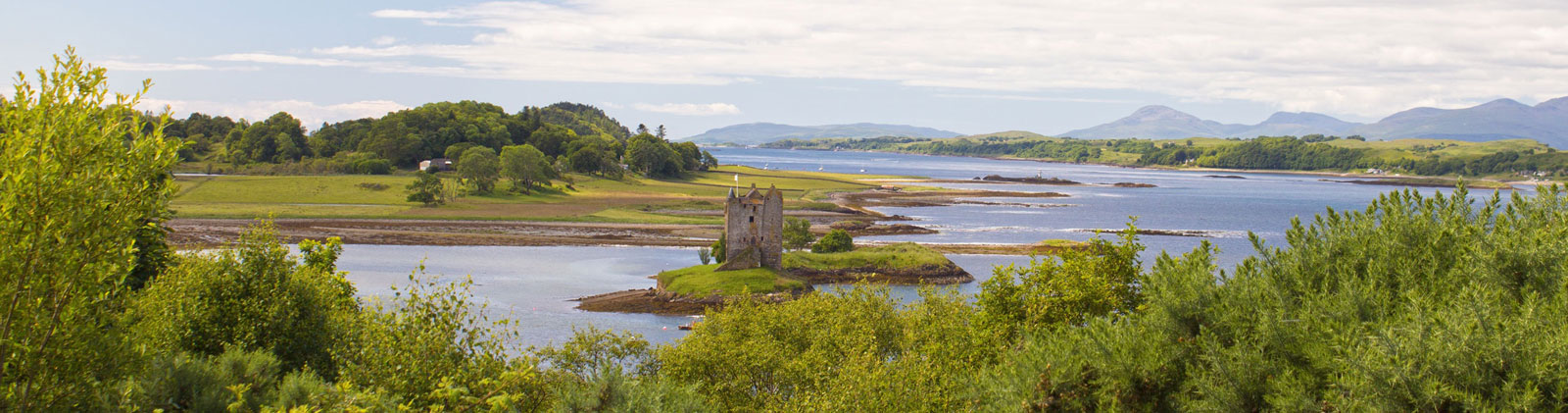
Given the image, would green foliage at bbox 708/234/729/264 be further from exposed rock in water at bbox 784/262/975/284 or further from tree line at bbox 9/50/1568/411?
tree line at bbox 9/50/1568/411

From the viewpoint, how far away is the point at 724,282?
2427 inches

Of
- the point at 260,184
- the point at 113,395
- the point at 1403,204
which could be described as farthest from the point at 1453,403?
the point at 260,184

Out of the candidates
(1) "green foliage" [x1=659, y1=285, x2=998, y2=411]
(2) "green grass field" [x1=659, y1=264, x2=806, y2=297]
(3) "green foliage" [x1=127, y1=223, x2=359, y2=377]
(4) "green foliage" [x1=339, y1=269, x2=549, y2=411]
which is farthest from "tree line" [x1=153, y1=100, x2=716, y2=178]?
(4) "green foliage" [x1=339, y1=269, x2=549, y2=411]

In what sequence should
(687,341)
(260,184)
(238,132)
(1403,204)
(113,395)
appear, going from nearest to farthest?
(113,395) < (1403,204) < (687,341) < (260,184) < (238,132)

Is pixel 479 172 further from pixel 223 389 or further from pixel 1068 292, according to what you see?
pixel 223 389

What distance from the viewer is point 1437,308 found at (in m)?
17.4

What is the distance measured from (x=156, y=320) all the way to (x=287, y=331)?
11.5 ft

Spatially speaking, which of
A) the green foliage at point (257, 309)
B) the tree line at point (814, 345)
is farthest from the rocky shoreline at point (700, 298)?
the green foliage at point (257, 309)

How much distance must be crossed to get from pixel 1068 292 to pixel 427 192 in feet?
341

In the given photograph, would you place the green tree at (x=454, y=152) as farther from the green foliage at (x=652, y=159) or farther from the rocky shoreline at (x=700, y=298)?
the rocky shoreline at (x=700, y=298)

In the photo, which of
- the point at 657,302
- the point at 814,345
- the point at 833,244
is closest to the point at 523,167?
the point at 833,244

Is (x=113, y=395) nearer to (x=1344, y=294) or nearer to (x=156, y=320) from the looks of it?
(x=156, y=320)

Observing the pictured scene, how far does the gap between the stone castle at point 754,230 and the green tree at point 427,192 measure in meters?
63.6

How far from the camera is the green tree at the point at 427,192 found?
11681 cm
